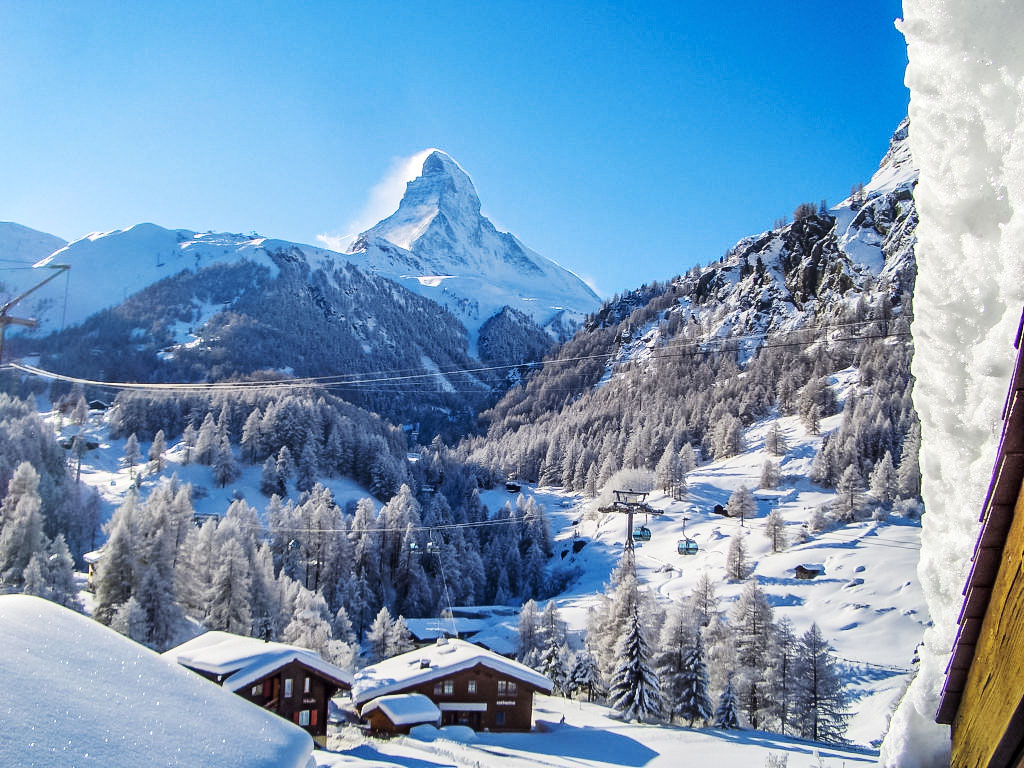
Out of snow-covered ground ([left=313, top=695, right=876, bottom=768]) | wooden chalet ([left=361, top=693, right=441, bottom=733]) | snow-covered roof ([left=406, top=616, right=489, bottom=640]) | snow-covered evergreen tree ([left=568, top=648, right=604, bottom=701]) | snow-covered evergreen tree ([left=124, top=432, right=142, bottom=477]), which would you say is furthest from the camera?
snow-covered evergreen tree ([left=124, top=432, right=142, bottom=477])

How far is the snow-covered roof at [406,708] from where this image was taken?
28406mm

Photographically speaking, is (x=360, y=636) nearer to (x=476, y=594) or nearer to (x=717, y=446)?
(x=476, y=594)

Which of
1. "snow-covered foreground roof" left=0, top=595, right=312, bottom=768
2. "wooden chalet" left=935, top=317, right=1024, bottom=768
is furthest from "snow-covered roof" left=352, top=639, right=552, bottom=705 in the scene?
"wooden chalet" left=935, top=317, right=1024, bottom=768

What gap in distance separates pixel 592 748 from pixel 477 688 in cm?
889

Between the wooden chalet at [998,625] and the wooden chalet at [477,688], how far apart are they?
108 ft

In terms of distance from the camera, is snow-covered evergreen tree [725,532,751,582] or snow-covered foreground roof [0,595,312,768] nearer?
snow-covered foreground roof [0,595,312,768]

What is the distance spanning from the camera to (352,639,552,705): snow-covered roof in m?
31.5

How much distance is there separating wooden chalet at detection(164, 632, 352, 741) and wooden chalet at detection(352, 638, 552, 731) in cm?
304

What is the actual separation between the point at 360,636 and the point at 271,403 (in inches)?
1824

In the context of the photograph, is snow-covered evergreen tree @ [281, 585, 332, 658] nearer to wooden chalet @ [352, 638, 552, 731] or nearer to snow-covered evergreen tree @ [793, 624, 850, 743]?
wooden chalet @ [352, 638, 552, 731]

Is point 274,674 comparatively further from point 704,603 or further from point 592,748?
point 704,603

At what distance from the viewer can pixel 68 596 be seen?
39.6 metres

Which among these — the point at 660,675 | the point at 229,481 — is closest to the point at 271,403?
the point at 229,481

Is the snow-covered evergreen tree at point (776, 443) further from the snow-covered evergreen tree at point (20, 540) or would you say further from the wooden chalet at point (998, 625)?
the wooden chalet at point (998, 625)
